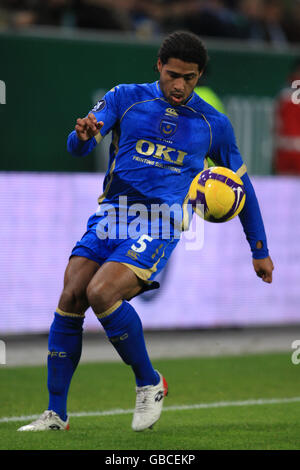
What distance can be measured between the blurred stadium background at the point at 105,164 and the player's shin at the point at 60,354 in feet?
10.7

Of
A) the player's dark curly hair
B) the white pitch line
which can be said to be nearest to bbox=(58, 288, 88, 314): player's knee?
the white pitch line

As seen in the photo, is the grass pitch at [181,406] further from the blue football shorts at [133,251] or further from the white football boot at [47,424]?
the blue football shorts at [133,251]

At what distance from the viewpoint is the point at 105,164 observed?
40.1 ft

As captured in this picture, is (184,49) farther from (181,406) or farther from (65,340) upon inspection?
(181,406)

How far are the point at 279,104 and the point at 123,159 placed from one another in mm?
6710

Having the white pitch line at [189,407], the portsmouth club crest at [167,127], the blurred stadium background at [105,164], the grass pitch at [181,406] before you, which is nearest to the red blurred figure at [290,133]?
the blurred stadium background at [105,164]

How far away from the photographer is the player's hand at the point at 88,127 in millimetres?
5182

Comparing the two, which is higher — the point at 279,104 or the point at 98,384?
the point at 279,104

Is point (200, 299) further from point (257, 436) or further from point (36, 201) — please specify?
point (257, 436)

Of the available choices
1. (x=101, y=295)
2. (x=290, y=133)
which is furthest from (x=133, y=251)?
(x=290, y=133)

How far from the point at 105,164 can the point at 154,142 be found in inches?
260

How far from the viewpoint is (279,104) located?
12.0m

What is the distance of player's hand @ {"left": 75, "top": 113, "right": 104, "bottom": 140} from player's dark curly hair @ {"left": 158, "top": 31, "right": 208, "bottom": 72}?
2.17 ft
